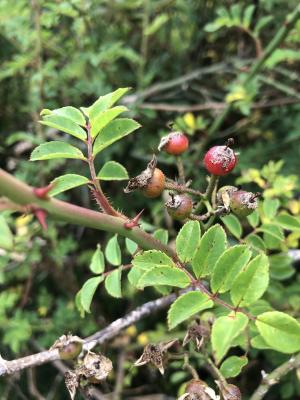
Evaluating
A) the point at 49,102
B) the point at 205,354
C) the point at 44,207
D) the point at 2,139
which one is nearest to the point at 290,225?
the point at 205,354

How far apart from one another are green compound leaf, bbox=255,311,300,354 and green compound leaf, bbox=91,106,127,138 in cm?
40

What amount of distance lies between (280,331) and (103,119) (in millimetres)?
447

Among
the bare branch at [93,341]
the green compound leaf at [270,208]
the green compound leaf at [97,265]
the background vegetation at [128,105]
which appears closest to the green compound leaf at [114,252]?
the green compound leaf at [97,265]

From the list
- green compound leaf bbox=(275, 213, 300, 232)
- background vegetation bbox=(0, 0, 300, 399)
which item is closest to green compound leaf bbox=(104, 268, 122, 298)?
green compound leaf bbox=(275, 213, 300, 232)

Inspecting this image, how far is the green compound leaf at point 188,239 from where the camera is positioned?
908mm

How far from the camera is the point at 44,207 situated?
0.74 metres

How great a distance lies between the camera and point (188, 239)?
2.99ft

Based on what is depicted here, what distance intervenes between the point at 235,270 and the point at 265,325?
92 mm

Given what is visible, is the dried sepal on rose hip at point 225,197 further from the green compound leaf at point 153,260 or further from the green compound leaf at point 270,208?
the green compound leaf at point 270,208

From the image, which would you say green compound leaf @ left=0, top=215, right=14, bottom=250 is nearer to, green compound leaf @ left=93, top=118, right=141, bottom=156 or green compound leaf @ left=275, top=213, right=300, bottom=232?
green compound leaf @ left=93, top=118, right=141, bottom=156

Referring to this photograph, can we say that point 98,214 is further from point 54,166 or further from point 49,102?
point 49,102

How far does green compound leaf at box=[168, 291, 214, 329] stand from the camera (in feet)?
2.59

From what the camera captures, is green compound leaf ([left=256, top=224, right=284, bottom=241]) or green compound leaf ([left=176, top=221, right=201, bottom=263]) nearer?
green compound leaf ([left=176, top=221, right=201, bottom=263])

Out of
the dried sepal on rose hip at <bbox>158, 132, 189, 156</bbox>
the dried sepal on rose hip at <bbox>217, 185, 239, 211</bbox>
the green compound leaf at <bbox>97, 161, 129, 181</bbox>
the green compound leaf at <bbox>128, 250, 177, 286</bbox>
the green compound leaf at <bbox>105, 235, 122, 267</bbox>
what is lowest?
the green compound leaf at <bbox>105, 235, 122, 267</bbox>
